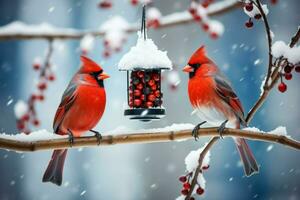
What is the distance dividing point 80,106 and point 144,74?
28 cm

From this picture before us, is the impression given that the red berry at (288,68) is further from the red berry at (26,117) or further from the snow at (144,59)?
the red berry at (26,117)

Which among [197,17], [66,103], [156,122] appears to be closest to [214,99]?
[197,17]

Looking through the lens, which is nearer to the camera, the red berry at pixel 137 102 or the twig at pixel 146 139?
the twig at pixel 146 139

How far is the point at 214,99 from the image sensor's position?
2.38 meters

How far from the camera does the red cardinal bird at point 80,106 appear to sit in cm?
237

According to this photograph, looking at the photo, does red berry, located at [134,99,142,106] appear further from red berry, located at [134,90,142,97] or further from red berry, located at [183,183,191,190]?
red berry, located at [183,183,191,190]

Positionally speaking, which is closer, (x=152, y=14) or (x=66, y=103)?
(x=66, y=103)

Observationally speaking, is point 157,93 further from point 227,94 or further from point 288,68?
point 288,68

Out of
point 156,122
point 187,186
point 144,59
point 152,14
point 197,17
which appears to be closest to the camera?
point 187,186

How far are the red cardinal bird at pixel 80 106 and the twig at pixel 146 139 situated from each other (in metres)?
0.28

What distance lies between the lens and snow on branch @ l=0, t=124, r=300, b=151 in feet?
6.44

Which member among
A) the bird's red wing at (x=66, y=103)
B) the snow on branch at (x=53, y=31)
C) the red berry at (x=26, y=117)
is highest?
the snow on branch at (x=53, y=31)

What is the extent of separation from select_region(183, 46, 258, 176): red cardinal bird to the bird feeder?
159 millimetres

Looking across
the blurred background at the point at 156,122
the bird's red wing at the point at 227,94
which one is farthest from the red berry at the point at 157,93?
the blurred background at the point at 156,122
